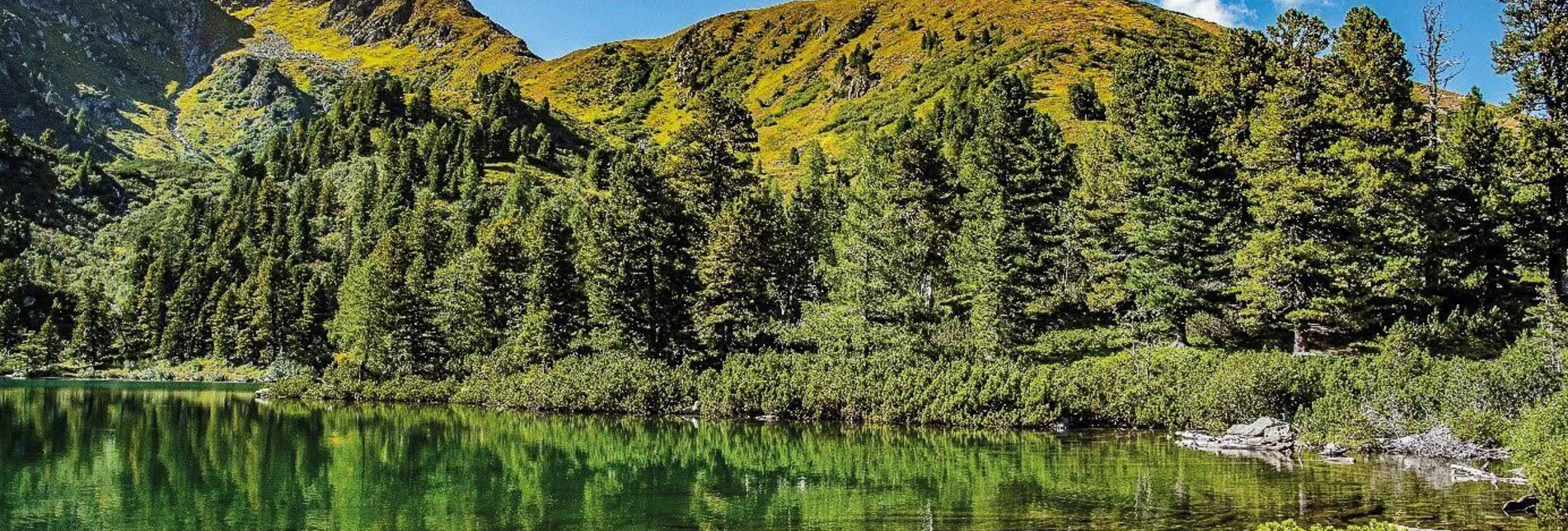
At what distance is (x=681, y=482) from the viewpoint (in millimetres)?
25531

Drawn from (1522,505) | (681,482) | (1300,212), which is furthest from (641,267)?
(1522,505)

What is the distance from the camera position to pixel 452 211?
119 meters

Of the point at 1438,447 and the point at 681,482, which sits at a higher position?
the point at 1438,447

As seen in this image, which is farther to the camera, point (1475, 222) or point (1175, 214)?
point (1175, 214)

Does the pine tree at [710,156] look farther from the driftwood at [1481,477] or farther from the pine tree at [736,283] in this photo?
the driftwood at [1481,477]

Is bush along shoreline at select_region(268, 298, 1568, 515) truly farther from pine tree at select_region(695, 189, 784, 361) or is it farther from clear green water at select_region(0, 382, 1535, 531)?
pine tree at select_region(695, 189, 784, 361)

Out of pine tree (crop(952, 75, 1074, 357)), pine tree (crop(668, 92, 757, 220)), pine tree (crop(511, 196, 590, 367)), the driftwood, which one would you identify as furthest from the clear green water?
pine tree (crop(668, 92, 757, 220))

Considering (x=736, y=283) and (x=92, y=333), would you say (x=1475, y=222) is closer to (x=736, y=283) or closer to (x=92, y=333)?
(x=736, y=283)

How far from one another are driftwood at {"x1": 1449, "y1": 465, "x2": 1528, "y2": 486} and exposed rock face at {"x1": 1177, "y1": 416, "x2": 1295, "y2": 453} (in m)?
6.40

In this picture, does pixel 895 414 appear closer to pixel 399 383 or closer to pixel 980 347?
pixel 980 347

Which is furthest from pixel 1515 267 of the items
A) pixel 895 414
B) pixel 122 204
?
pixel 122 204

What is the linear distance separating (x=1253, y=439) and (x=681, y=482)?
18.9 meters

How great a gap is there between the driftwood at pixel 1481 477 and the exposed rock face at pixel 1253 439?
6.40 meters

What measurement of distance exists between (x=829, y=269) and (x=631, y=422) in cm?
Result: 1853
